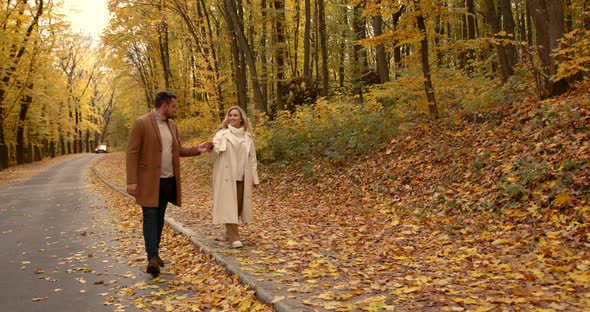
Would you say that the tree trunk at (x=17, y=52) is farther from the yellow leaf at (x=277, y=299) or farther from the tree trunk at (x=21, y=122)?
the yellow leaf at (x=277, y=299)

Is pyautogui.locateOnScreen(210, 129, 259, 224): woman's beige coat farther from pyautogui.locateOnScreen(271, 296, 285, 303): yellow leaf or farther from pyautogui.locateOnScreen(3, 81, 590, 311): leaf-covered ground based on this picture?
pyautogui.locateOnScreen(271, 296, 285, 303): yellow leaf

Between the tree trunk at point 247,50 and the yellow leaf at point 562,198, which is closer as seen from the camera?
the yellow leaf at point 562,198

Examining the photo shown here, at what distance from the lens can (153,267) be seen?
5984mm

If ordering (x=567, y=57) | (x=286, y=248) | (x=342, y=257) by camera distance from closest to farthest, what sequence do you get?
(x=342, y=257)
(x=286, y=248)
(x=567, y=57)

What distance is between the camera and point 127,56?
39.5 meters

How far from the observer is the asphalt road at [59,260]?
17.0 ft

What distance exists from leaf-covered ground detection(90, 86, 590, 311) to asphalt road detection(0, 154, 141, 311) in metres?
1.62

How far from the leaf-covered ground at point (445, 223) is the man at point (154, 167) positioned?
73 centimetres

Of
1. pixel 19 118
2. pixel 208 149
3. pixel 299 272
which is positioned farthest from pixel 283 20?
pixel 19 118

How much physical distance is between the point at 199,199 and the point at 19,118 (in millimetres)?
26647

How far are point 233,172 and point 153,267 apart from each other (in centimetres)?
168

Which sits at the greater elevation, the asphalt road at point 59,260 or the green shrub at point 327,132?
the green shrub at point 327,132

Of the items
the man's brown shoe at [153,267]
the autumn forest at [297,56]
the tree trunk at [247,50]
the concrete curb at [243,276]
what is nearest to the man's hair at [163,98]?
the man's brown shoe at [153,267]

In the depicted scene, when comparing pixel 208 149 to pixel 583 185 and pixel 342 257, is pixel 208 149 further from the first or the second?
pixel 583 185
